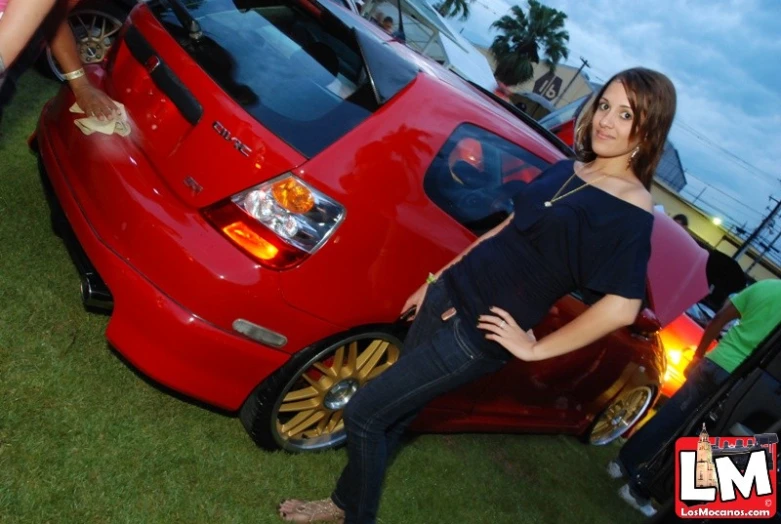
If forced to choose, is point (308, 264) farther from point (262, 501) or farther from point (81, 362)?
point (81, 362)

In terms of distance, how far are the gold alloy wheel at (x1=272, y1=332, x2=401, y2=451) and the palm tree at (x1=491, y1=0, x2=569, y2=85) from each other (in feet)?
184

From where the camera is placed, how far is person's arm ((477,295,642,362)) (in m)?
1.80

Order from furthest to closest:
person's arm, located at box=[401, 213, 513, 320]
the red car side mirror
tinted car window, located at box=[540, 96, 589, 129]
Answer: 1. tinted car window, located at box=[540, 96, 589, 129]
2. the red car side mirror
3. person's arm, located at box=[401, 213, 513, 320]

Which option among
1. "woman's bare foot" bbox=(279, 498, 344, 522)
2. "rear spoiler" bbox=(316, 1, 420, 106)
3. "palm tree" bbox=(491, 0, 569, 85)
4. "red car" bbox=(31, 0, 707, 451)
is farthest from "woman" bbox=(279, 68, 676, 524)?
"palm tree" bbox=(491, 0, 569, 85)

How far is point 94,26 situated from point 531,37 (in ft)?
189

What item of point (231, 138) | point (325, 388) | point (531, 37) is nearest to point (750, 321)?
point (325, 388)

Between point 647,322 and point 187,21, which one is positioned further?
point 647,322

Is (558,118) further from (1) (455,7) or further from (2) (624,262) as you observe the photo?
(1) (455,7)

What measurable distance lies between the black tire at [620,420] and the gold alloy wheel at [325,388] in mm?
2432

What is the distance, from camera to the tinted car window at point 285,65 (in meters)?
2.37

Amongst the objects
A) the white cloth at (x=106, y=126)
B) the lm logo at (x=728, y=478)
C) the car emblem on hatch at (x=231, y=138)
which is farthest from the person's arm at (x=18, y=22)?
the lm logo at (x=728, y=478)

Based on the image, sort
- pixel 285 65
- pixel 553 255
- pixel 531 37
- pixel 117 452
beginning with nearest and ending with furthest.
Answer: pixel 553 255 < pixel 117 452 < pixel 285 65 < pixel 531 37

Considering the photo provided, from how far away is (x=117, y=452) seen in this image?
2.34m

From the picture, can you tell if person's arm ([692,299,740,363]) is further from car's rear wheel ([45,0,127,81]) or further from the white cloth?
car's rear wheel ([45,0,127,81])
